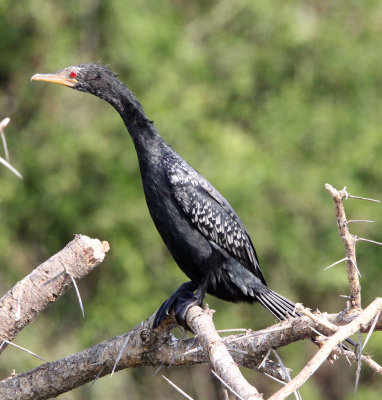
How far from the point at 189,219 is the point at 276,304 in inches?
28.3

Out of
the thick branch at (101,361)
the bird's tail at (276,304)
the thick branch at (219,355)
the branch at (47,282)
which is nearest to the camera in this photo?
the thick branch at (219,355)

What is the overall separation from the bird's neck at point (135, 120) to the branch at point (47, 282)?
124cm

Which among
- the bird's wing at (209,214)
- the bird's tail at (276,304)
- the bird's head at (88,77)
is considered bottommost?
the bird's tail at (276,304)

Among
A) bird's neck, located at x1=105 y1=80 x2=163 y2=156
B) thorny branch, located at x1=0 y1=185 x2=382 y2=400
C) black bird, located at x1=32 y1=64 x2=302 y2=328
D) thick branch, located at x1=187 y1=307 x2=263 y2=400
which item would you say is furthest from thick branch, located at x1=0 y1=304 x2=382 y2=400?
bird's neck, located at x1=105 y1=80 x2=163 y2=156

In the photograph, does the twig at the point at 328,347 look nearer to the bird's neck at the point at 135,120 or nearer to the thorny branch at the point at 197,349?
the thorny branch at the point at 197,349

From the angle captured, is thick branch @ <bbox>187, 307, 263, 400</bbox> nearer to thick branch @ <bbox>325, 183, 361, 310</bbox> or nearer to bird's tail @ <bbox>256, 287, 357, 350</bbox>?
thick branch @ <bbox>325, 183, 361, 310</bbox>

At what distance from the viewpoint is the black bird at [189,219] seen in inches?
173

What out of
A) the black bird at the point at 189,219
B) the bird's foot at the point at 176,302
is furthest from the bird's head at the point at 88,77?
the bird's foot at the point at 176,302

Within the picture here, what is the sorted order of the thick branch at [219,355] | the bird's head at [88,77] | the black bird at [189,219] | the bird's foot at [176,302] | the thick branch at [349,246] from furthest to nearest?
the bird's head at [88,77] → the black bird at [189,219] → the bird's foot at [176,302] → the thick branch at [349,246] → the thick branch at [219,355]

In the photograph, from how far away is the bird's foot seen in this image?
12.6ft

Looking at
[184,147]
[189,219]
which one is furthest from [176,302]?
[184,147]

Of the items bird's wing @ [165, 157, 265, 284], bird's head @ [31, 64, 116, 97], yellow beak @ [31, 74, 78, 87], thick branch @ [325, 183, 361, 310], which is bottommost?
thick branch @ [325, 183, 361, 310]

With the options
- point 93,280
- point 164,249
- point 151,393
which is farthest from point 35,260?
point 151,393

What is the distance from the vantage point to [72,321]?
865 centimetres
